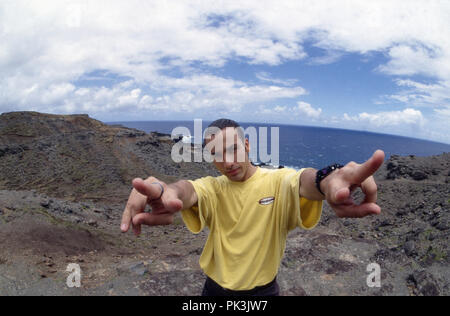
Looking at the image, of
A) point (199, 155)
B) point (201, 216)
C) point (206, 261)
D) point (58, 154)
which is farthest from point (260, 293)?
point (199, 155)

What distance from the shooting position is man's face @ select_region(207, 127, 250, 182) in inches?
94.6

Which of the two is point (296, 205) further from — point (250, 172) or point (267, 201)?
point (250, 172)

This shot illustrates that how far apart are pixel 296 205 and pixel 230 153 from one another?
656mm

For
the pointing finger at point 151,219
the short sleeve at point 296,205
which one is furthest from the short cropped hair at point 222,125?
the pointing finger at point 151,219

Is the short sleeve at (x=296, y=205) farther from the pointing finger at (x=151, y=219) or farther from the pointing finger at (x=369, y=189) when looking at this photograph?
the pointing finger at (x=151, y=219)

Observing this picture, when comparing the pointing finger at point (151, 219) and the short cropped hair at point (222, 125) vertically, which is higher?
the short cropped hair at point (222, 125)

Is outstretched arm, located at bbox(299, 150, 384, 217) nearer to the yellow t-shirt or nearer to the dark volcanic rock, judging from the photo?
the yellow t-shirt

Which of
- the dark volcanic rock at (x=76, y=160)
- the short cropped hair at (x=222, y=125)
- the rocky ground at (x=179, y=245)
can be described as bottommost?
the rocky ground at (x=179, y=245)

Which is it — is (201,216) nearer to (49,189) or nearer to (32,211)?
(32,211)

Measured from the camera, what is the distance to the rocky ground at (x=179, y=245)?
21.7ft

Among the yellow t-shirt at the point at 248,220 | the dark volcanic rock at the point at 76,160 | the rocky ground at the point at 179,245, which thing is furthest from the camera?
the dark volcanic rock at the point at 76,160

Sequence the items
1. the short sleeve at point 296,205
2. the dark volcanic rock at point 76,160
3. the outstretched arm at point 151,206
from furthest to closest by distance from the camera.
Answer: the dark volcanic rock at point 76,160 < the short sleeve at point 296,205 < the outstretched arm at point 151,206

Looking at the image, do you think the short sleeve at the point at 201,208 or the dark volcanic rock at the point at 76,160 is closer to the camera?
the short sleeve at the point at 201,208

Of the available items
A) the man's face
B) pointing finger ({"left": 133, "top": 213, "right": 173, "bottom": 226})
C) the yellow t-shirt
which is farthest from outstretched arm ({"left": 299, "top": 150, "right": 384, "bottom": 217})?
pointing finger ({"left": 133, "top": 213, "right": 173, "bottom": 226})
